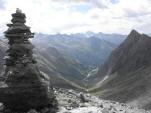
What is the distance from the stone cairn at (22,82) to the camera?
155ft

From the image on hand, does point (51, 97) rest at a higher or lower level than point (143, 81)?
higher

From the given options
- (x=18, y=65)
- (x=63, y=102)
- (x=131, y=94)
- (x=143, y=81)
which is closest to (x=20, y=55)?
(x=18, y=65)

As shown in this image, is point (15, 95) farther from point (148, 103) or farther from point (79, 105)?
point (148, 103)

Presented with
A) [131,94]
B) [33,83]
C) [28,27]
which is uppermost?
[28,27]

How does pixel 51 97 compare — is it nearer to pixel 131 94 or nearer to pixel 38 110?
pixel 38 110

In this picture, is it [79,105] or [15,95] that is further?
[79,105]

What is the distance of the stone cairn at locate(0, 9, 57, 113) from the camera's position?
47375 millimetres

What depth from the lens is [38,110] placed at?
159ft

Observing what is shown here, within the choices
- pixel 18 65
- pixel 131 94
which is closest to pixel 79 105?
pixel 18 65

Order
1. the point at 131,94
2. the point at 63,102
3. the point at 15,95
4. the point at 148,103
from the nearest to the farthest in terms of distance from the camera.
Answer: the point at 15,95 < the point at 63,102 < the point at 148,103 < the point at 131,94

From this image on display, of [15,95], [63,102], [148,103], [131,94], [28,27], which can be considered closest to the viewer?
[15,95]

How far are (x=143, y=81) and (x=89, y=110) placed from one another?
4604 inches

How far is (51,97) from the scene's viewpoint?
162 ft

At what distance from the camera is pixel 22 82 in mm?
47594
